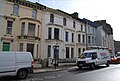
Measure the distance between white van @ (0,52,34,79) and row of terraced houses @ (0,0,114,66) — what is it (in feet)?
31.0

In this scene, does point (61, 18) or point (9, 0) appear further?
point (61, 18)

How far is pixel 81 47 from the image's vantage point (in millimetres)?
35438

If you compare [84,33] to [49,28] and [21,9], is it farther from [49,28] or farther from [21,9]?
[21,9]

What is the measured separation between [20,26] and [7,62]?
1338cm

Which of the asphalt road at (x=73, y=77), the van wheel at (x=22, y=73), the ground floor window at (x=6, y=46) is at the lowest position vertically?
the asphalt road at (x=73, y=77)

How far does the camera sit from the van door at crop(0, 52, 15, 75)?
37.3ft

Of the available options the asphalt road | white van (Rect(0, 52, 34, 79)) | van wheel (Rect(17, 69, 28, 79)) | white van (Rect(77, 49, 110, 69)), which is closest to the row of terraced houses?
white van (Rect(77, 49, 110, 69))

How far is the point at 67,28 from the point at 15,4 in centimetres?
1174

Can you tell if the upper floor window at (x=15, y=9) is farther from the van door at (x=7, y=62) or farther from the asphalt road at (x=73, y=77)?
the van door at (x=7, y=62)

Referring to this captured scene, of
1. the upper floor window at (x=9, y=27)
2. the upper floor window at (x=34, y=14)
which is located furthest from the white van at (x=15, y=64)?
the upper floor window at (x=34, y=14)

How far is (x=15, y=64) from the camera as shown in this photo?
12078 millimetres

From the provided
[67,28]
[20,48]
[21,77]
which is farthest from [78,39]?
[21,77]

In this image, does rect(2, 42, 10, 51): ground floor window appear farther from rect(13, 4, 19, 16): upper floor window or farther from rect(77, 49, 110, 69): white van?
rect(77, 49, 110, 69): white van

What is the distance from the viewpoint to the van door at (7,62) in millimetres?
11375
